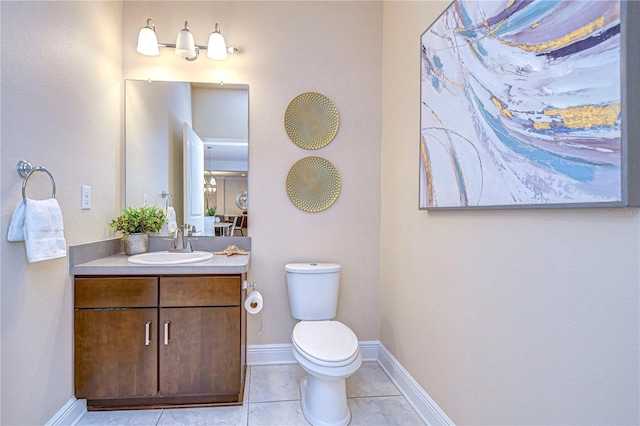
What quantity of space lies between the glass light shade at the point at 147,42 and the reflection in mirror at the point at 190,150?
0.20 metres

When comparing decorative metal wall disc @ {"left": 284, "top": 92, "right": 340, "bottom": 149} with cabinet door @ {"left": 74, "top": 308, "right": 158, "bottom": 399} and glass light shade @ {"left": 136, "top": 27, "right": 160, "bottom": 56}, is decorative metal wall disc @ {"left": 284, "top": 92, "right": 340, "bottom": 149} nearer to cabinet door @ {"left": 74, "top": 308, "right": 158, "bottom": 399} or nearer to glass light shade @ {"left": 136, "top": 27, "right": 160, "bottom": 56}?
glass light shade @ {"left": 136, "top": 27, "right": 160, "bottom": 56}

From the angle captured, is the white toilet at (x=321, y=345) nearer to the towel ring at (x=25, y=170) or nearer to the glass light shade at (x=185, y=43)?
the towel ring at (x=25, y=170)

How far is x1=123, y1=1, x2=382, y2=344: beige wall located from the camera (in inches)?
92.0

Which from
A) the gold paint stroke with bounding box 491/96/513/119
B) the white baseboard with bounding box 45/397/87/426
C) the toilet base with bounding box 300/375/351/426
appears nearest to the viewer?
the gold paint stroke with bounding box 491/96/513/119

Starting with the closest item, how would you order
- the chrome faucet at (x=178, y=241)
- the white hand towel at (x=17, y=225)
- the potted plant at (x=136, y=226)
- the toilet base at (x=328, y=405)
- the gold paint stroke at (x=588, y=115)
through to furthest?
the gold paint stroke at (x=588, y=115), the white hand towel at (x=17, y=225), the toilet base at (x=328, y=405), the potted plant at (x=136, y=226), the chrome faucet at (x=178, y=241)

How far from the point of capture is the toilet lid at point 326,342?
1630 mm

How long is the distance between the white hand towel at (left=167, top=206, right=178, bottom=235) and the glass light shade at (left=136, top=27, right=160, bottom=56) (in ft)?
3.39

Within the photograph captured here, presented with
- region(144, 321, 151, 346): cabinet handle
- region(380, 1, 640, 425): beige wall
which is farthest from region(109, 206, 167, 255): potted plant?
region(380, 1, 640, 425): beige wall

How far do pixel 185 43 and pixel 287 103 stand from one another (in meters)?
0.75

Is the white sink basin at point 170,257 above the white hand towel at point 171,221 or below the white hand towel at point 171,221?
below

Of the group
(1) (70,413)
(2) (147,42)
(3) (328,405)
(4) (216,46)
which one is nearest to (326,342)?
(3) (328,405)

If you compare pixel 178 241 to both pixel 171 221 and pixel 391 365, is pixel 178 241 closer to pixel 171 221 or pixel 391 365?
pixel 171 221

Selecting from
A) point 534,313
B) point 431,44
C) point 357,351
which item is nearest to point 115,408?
point 357,351

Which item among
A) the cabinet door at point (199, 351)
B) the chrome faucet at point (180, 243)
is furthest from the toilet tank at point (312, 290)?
the chrome faucet at point (180, 243)
